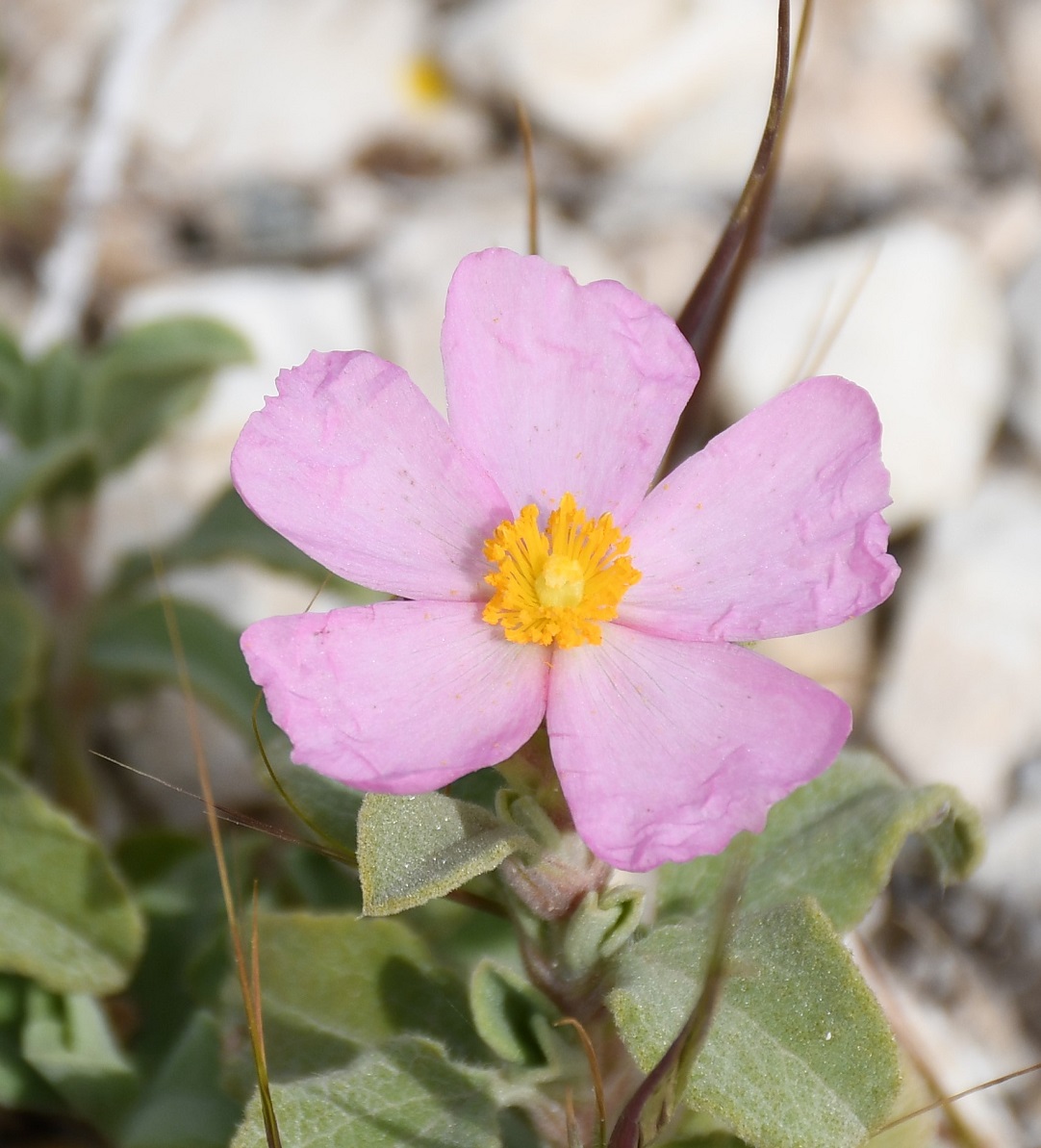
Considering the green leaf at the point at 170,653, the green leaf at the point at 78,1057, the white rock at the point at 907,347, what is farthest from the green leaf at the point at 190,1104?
the white rock at the point at 907,347

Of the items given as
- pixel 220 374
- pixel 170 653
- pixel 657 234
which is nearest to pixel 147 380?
pixel 170 653

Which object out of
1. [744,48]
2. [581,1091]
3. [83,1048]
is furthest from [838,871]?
[744,48]

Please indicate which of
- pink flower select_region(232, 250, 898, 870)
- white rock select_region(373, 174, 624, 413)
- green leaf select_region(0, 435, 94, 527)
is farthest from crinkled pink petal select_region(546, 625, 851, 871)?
white rock select_region(373, 174, 624, 413)

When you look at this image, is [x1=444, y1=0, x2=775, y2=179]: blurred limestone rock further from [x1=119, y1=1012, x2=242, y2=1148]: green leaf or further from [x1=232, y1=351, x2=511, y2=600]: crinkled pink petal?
[x1=119, y1=1012, x2=242, y2=1148]: green leaf

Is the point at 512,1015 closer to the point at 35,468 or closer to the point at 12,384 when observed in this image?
the point at 35,468

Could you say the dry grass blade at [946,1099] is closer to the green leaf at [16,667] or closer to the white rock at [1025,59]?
the green leaf at [16,667]
